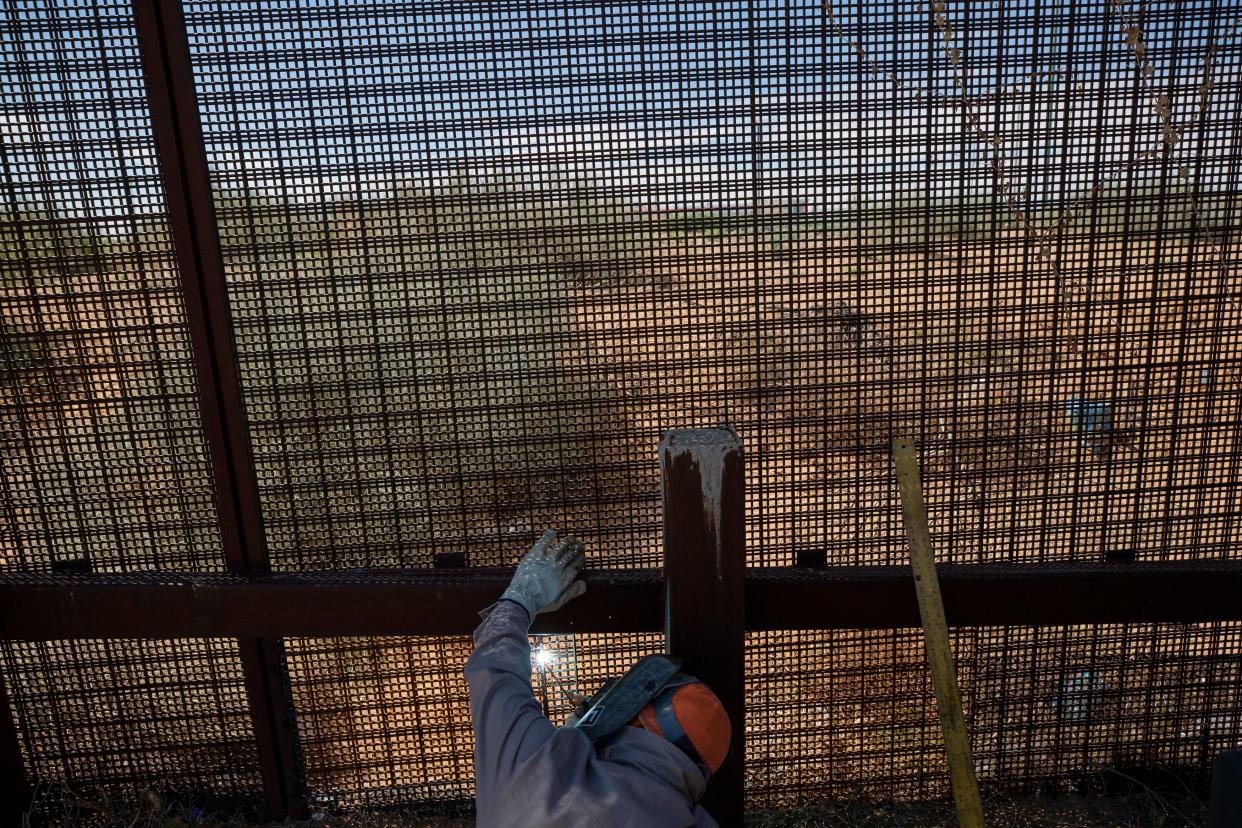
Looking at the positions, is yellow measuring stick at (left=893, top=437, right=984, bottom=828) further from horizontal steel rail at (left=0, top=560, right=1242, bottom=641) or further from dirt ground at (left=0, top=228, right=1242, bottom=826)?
dirt ground at (left=0, top=228, right=1242, bottom=826)

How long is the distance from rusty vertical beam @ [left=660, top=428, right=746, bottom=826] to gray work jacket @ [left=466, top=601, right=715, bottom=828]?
0.41 m

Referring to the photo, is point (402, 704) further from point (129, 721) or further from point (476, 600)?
point (129, 721)

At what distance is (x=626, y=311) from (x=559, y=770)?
1339 millimetres

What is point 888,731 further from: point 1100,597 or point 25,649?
point 25,649

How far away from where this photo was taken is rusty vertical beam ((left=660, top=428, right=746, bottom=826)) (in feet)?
6.57

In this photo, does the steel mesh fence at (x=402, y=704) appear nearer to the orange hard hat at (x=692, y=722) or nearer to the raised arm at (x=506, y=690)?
the raised arm at (x=506, y=690)

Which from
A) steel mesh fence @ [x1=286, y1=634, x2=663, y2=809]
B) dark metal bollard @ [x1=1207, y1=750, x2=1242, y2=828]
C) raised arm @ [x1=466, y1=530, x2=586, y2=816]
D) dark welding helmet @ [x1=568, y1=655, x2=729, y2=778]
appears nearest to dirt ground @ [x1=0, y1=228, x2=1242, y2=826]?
steel mesh fence @ [x1=286, y1=634, x2=663, y2=809]

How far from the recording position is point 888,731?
2844 mm

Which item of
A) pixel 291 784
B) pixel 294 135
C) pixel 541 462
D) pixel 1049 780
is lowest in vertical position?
pixel 1049 780

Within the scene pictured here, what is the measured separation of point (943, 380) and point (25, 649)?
3166 millimetres

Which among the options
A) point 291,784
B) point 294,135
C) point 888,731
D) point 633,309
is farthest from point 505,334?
point 888,731

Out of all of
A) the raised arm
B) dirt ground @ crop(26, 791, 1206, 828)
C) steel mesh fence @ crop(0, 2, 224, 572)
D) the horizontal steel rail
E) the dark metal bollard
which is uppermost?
steel mesh fence @ crop(0, 2, 224, 572)

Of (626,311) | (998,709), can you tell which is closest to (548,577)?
(626,311)

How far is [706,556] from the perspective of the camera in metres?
2.07
